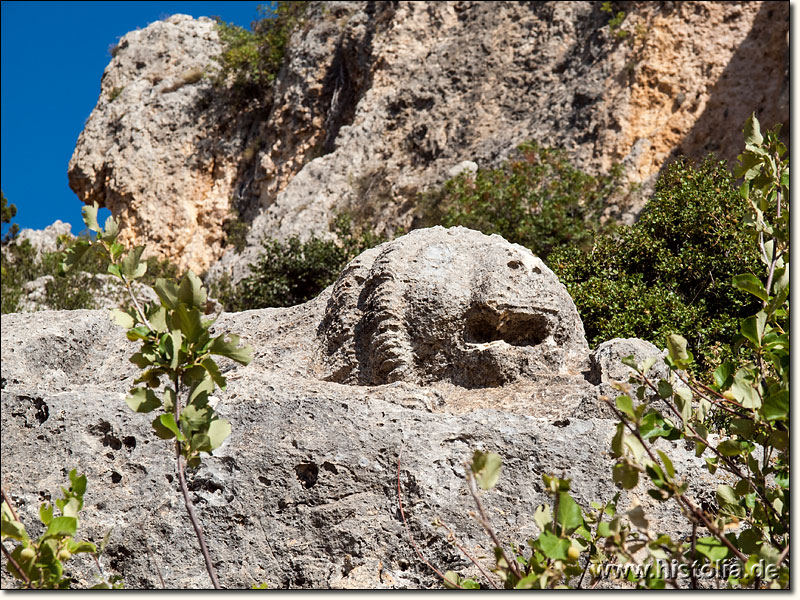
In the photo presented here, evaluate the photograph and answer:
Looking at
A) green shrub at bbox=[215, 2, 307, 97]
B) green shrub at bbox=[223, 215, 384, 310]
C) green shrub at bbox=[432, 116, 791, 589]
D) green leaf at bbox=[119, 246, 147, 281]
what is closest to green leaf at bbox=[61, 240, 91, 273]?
green leaf at bbox=[119, 246, 147, 281]

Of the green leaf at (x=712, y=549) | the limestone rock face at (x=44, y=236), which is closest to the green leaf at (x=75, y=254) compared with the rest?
the green leaf at (x=712, y=549)

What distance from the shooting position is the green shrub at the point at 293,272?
1284 centimetres

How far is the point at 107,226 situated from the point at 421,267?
9.41 ft

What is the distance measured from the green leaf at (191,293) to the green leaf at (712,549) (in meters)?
1.54

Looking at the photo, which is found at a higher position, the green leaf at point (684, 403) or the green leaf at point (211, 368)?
the green leaf at point (211, 368)

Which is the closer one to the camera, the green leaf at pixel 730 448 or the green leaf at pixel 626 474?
the green leaf at pixel 626 474

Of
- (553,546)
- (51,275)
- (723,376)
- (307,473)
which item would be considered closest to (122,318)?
(553,546)

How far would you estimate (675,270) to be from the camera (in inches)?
347

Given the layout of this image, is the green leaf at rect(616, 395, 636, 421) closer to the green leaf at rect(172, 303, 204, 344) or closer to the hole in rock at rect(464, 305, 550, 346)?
the green leaf at rect(172, 303, 204, 344)

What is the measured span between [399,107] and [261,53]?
5.67 m

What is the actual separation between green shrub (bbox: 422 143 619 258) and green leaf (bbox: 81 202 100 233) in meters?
9.11

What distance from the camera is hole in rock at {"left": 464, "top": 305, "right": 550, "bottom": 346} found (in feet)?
17.2

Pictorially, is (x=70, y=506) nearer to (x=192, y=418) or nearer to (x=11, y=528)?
(x=11, y=528)

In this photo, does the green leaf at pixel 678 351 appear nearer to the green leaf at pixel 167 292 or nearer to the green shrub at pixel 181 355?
the green shrub at pixel 181 355
